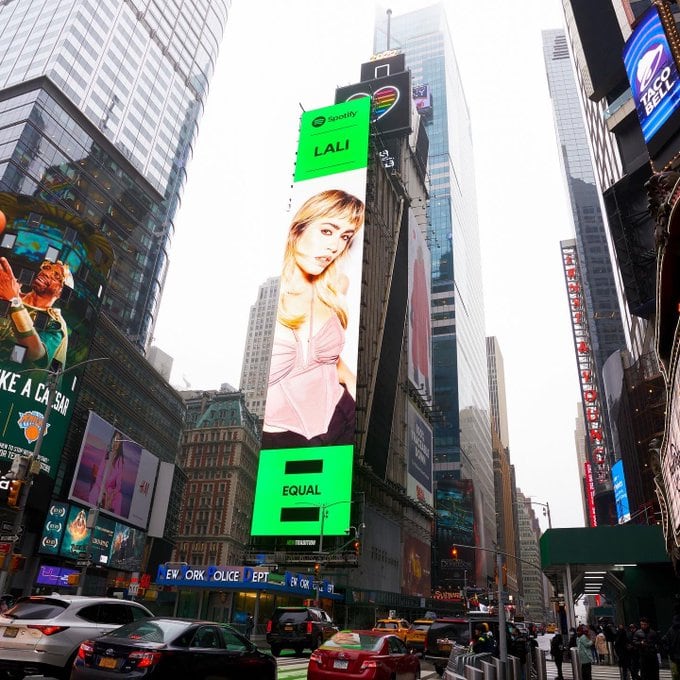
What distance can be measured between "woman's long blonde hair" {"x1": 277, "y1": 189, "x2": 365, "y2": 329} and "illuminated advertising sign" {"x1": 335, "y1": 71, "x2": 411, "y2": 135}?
3422 cm

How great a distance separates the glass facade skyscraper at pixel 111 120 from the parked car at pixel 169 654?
7887 centimetres

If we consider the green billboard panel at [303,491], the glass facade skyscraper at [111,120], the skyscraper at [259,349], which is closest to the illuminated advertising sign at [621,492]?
the green billboard panel at [303,491]

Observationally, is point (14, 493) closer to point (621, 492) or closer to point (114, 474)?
point (114, 474)

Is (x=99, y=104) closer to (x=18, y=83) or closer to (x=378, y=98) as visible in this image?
(x=18, y=83)

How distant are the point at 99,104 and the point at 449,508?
105m

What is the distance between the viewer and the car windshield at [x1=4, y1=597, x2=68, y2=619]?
11039 millimetres

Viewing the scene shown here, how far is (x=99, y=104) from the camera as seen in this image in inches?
3799

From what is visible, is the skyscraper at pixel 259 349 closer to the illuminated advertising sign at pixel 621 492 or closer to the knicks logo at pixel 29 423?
the illuminated advertising sign at pixel 621 492

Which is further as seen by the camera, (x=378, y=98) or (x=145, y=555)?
(x=378, y=98)

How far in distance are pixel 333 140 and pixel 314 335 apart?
106 ft

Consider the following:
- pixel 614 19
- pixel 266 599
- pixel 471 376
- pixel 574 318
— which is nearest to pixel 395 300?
pixel 574 318

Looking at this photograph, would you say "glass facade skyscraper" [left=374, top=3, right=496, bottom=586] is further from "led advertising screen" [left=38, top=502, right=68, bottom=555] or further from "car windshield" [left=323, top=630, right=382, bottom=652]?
"car windshield" [left=323, top=630, right=382, bottom=652]

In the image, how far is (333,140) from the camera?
88.2 metres

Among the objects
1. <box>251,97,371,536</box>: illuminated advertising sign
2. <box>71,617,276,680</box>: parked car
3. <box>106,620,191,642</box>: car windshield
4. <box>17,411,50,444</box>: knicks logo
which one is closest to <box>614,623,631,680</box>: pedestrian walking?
<box>71,617,276,680</box>: parked car
